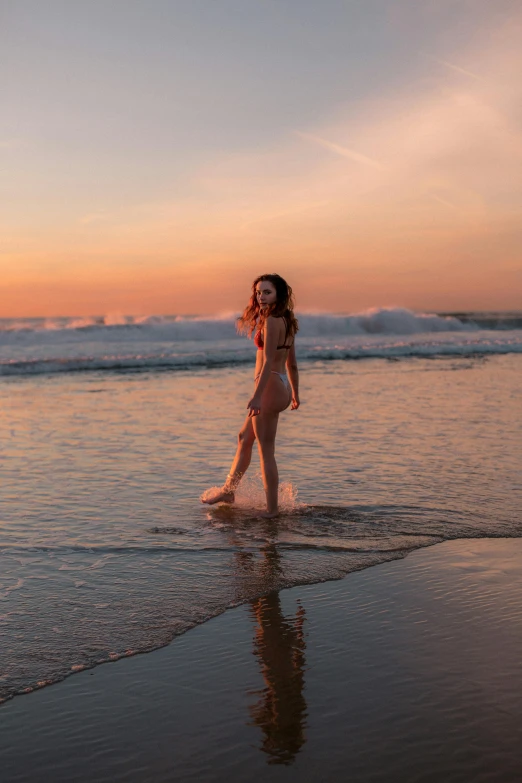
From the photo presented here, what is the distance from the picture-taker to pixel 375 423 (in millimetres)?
10914

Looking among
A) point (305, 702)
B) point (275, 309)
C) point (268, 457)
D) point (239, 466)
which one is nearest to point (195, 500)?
point (239, 466)

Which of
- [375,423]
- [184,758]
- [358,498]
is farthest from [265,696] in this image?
[375,423]

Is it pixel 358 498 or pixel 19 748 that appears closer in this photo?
pixel 19 748

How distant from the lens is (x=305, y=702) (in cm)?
314

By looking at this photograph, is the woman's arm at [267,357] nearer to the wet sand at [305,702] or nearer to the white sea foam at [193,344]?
the wet sand at [305,702]

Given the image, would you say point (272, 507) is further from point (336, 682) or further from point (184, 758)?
point (184, 758)

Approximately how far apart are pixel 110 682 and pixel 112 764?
0.67 meters

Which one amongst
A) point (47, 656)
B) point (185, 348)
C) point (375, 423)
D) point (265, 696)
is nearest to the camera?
point (265, 696)

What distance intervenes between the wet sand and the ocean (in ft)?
1.04

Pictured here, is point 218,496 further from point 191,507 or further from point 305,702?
point 305,702

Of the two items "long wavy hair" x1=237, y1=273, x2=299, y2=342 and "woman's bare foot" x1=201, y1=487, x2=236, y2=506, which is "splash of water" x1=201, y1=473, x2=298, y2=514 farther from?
"long wavy hair" x1=237, y1=273, x2=299, y2=342

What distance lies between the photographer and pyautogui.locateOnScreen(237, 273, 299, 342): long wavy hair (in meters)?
6.25

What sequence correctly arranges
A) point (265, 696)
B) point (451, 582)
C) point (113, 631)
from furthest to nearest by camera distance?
point (451, 582) < point (113, 631) < point (265, 696)

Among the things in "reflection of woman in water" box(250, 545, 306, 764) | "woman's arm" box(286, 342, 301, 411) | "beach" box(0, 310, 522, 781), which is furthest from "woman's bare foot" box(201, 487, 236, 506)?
"reflection of woman in water" box(250, 545, 306, 764)
